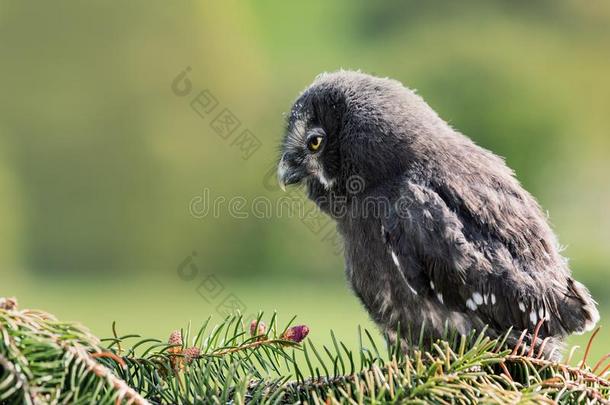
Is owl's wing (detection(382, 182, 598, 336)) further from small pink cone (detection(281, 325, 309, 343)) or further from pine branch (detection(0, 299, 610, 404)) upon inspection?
small pink cone (detection(281, 325, 309, 343))

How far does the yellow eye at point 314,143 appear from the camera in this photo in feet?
9.30

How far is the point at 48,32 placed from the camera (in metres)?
14.7

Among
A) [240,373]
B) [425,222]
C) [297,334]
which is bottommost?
[240,373]

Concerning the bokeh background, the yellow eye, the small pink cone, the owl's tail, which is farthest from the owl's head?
the bokeh background

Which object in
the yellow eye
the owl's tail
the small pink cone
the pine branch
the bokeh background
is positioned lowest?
the pine branch

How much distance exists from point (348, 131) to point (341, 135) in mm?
53

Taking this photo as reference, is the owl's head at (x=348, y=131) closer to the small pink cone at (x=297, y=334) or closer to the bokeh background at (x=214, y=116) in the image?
the small pink cone at (x=297, y=334)

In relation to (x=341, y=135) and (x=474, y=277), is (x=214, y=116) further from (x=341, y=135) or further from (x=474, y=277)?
(x=474, y=277)

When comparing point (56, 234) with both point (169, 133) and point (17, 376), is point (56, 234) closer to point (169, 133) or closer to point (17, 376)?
point (169, 133)

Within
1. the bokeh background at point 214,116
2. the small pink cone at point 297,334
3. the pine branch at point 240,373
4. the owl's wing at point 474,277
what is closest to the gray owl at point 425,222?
the owl's wing at point 474,277

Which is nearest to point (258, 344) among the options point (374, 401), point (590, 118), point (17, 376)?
point (374, 401)

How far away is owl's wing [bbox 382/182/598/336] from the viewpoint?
86.7 inches

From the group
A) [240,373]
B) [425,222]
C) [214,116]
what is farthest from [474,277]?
[214,116]

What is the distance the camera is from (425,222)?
2.27 meters
